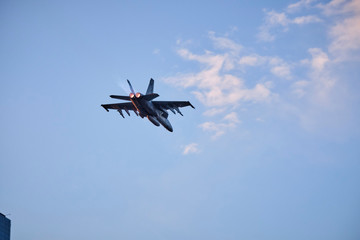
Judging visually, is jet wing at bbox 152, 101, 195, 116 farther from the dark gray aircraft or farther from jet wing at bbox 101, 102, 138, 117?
jet wing at bbox 101, 102, 138, 117

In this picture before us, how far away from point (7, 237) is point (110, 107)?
42.7m

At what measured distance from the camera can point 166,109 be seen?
50.7 metres

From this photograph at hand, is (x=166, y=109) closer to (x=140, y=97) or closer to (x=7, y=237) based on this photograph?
(x=140, y=97)

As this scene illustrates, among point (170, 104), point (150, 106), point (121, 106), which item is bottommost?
point (150, 106)

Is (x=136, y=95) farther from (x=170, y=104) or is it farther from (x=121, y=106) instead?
(x=121, y=106)

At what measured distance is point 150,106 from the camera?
47469 mm

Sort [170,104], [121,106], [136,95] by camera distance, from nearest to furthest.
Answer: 1. [136,95]
2. [170,104]
3. [121,106]

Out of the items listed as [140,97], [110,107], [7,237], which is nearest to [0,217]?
[7,237]

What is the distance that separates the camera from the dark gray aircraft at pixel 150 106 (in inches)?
1795

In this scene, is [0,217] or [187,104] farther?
[0,217]

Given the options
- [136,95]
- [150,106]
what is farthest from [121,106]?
[136,95]

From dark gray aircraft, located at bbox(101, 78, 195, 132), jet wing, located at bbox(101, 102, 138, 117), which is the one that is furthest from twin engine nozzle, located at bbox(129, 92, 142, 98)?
jet wing, located at bbox(101, 102, 138, 117)

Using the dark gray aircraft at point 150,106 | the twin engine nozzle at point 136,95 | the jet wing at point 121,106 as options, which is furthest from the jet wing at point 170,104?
the jet wing at point 121,106

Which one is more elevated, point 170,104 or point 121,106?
point 121,106
